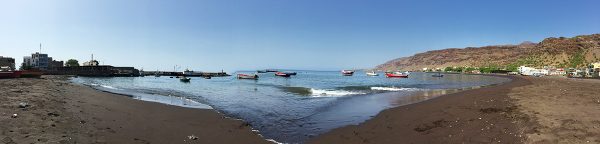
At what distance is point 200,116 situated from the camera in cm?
1798

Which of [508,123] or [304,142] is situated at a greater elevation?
[508,123]

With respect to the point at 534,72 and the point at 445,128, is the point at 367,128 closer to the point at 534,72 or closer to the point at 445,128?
the point at 445,128

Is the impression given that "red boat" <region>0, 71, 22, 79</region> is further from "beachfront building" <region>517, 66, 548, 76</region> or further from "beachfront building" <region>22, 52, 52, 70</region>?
"beachfront building" <region>22, 52, 52, 70</region>

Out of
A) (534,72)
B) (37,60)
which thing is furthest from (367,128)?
(37,60)

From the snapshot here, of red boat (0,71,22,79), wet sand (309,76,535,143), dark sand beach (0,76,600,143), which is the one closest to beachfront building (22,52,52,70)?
red boat (0,71,22,79)

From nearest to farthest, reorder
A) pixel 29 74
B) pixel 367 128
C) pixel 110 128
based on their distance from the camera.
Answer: pixel 110 128 → pixel 367 128 → pixel 29 74

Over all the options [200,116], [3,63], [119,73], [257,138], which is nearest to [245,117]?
[200,116]

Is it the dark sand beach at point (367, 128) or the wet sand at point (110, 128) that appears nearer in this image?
the wet sand at point (110, 128)

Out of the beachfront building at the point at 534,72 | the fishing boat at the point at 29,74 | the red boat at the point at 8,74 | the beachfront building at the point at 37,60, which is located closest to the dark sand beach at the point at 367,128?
the red boat at the point at 8,74

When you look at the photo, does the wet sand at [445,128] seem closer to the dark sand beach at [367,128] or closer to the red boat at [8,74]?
the dark sand beach at [367,128]

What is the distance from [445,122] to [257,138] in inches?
289

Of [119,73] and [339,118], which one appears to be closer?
[339,118]

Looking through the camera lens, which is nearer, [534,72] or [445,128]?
[445,128]

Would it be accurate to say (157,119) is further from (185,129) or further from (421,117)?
(421,117)
